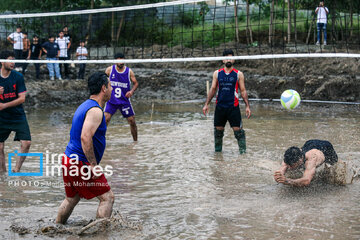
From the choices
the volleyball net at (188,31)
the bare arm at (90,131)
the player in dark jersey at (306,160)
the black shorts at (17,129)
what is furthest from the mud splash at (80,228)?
the volleyball net at (188,31)

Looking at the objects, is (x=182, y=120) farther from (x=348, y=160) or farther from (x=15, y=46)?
(x=15, y=46)

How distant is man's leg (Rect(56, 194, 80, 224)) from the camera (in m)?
5.14

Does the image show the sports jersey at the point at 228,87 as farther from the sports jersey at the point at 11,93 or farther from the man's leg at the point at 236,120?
the sports jersey at the point at 11,93

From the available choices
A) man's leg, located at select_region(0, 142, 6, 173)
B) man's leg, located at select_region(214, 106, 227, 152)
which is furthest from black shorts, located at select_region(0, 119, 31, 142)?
man's leg, located at select_region(214, 106, 227, 152)

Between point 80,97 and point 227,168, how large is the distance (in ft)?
34.7

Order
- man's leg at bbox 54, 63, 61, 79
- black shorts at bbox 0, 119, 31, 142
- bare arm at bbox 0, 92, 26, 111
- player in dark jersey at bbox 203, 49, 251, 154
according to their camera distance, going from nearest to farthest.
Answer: bare arm at bbox 0, 92, 26, 111 < black shorts at bbox 0, 119, 31, 142 < player in dark jersey at bbox 203, 49, 251, 154 < man's leg at bbox 54, 63, 61, 79

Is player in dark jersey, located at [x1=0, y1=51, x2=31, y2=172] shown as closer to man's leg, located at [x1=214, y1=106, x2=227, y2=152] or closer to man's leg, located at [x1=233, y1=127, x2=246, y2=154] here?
man's leg, located at [x1=214, y1=106, x2=227, y2=152]

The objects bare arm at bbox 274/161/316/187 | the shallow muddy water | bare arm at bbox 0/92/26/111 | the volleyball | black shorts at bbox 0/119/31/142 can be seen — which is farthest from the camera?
the volleyball

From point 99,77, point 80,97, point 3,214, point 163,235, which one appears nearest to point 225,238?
point 163,235

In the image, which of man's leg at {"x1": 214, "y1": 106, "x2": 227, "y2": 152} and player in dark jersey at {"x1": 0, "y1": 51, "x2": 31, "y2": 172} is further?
man's leg at {"x1": 214, "y1": 106, "x2": 227, "y2": 152}

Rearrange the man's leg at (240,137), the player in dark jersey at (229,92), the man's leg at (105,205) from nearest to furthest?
the man's leg at (105,205) < the player in dark jersey at (229,92) < the man's leg at (240,137)

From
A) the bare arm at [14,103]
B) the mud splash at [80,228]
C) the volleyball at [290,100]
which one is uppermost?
the bare arm at [14,103]

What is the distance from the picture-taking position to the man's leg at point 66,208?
5137 mm

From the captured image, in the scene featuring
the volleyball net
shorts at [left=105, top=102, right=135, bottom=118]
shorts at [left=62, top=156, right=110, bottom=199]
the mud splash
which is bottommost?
the mud splash
